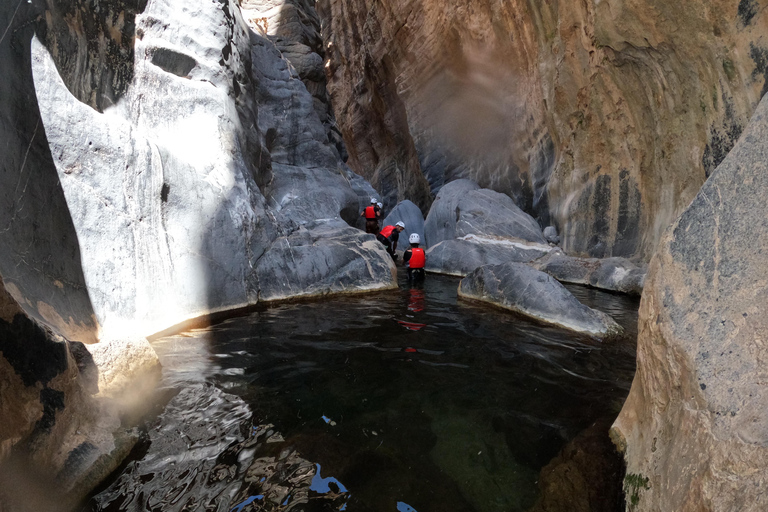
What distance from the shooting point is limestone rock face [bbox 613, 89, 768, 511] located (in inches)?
57.2

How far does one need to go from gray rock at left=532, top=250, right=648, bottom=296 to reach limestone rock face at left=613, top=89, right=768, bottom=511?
20.6ft

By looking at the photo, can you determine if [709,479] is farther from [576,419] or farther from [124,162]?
[124,162]

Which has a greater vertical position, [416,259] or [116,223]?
[116,223]

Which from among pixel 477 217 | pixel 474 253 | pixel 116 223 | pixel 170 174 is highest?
pixel 170 174

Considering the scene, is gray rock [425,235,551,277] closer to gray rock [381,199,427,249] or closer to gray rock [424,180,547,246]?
gray rock [424,180,547,246]

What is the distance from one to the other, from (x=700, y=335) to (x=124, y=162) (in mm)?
6056

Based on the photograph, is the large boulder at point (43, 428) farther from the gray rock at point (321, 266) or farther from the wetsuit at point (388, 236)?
the wetsuit at point (388, 236)

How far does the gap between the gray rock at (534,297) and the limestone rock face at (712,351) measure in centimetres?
343

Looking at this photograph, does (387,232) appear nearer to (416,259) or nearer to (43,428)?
(416,259)

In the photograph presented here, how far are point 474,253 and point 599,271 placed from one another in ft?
9.83

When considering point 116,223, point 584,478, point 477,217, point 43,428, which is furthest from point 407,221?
point 43,428

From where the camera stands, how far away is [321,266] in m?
8.16

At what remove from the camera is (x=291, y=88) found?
12.3 meters

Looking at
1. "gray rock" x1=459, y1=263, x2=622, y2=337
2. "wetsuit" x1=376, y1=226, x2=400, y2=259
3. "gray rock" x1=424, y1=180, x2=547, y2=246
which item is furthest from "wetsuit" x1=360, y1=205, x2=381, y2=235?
"gray rock" x1=459, y1=263, x2=622, y2=337
